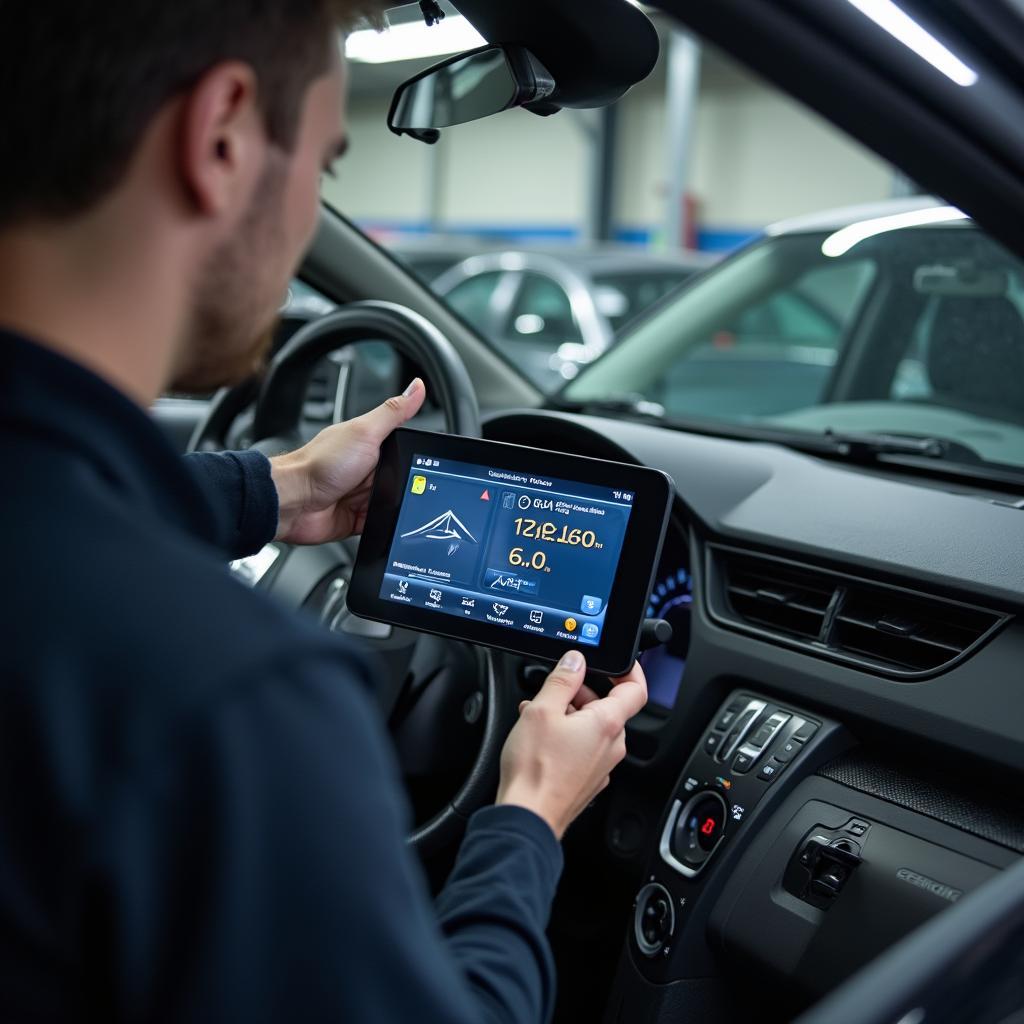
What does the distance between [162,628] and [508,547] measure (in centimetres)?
82

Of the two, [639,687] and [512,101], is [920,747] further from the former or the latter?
[512,101]

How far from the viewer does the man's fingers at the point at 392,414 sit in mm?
1623

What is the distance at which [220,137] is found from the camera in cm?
79

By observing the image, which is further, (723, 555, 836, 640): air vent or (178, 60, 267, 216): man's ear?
(723, 555, 836, 640): air vent

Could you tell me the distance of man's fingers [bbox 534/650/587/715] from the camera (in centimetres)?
120

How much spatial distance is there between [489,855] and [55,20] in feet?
2.16

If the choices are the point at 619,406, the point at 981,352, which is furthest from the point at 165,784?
the point at 981,352

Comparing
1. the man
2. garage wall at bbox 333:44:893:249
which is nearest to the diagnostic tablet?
the man

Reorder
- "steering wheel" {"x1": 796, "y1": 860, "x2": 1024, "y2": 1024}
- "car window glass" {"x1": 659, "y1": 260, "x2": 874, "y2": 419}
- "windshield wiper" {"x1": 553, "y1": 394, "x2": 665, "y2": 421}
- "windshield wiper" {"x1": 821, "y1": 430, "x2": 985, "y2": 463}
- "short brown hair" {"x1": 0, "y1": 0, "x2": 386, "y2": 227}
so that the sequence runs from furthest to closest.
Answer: "car window glass" {"x1": 659, "y1": 260, "x2": 874, "y2": 419}
"windshield wiper" {"x1": 553, "y1": 394, "x2": 665, "y2": 421}
"windshield wiper" {"x1": 821, "y1": 430, "x2": 985, "y2": 463}
"steering wheel" {"x1": 796, "y1": 860, "x2": 1024, "y2": 1024}
"short brown hair" {"x1": 0, "y1": 0, "x2": 386, "y2": 227}

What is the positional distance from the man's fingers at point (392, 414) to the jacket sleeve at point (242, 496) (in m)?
0.17

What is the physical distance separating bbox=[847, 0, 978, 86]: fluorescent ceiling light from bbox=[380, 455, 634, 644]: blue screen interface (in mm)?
599

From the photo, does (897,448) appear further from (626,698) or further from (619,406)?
(626,698)

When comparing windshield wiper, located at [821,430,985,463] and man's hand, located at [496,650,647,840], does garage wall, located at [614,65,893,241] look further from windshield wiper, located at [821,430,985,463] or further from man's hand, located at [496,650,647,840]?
man's hand, located at [496,650,647,840]

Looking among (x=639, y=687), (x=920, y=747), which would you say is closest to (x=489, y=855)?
(x=639, y=687)
